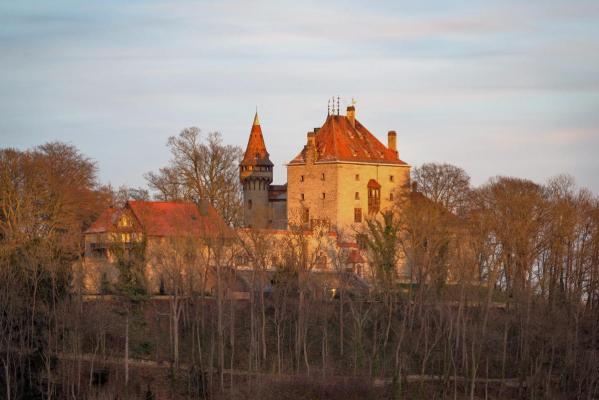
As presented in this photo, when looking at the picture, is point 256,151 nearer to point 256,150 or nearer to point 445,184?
point 256,150

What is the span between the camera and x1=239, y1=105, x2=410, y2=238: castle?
258ft

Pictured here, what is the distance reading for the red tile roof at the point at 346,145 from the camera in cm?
7950

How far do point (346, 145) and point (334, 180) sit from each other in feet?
8.24

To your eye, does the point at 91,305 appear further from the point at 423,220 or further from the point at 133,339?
the point at 423,220

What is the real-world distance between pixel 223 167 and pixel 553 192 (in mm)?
21167

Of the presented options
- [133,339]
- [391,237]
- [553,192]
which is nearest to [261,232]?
[391,237]

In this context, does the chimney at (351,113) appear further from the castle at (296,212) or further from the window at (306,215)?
the window at (306,215)

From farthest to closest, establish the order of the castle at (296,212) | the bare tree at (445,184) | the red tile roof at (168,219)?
the bare tree at (445,184)
the red tile roof at (168,219)
the castle at (296,212)

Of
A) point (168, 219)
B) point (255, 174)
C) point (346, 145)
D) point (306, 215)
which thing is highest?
point (346, 145)

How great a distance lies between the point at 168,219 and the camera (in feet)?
213

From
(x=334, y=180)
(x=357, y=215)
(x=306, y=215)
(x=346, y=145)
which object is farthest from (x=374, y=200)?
(x=306, y=215)

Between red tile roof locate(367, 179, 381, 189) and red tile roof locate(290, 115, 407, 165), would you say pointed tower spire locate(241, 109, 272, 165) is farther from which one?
red tile roof locate(367, 179, 381, 189)

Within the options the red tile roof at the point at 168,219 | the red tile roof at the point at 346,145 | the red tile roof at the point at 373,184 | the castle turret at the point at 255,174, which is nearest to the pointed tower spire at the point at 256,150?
the castle turret at the point at 255,174

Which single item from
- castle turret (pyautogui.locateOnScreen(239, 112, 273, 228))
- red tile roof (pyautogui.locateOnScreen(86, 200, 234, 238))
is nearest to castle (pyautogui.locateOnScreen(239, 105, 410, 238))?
castle turret (pyautogui.locateOnScreen(239, 112, 273, 228))
